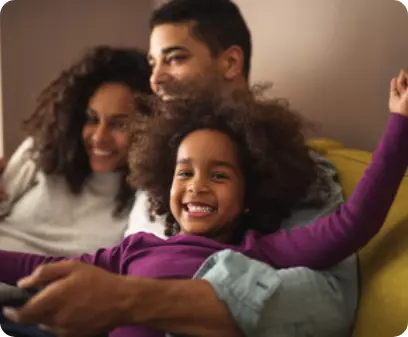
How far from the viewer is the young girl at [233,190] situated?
0.84 m

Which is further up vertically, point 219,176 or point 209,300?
point 219,176

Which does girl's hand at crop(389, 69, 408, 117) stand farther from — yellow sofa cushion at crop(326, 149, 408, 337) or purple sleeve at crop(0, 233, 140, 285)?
purple sleeve at crop(0, 233, 140, 285)

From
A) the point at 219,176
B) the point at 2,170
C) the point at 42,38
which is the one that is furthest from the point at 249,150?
the point at 42,38

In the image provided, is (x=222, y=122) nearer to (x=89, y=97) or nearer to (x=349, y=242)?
(x=349, y=242)

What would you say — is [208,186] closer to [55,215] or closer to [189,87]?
[189,87]

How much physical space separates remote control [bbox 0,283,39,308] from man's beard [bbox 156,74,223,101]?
0.47 m

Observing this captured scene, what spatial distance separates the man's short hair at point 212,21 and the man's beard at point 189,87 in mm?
169

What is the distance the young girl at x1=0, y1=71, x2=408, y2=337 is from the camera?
837 millimetres

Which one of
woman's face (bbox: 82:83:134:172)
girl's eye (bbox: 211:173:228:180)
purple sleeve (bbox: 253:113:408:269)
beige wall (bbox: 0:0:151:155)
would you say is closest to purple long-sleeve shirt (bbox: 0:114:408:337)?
purple sleeve (bbox: 253:113:408:269)

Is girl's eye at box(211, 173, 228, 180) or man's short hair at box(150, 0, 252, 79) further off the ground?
man's short hair at box(150, 0, 252, 79)

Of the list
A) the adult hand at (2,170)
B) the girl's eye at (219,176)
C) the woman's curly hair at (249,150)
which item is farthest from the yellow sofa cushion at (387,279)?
the adult hand at (2,170)

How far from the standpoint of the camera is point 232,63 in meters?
1.34

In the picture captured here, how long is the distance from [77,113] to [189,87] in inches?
15.8

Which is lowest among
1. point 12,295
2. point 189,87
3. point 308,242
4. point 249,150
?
point 12,295
